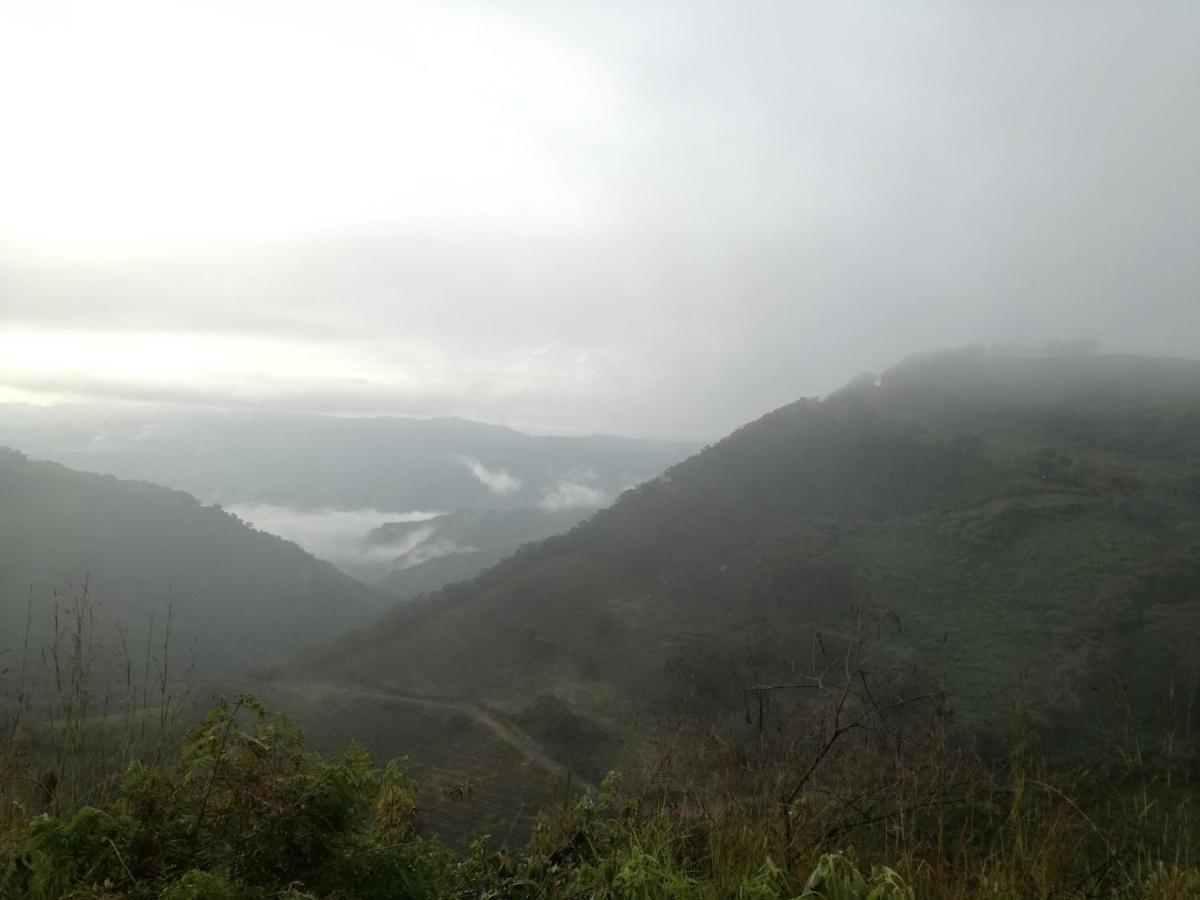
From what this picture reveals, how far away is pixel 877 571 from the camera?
33812mm

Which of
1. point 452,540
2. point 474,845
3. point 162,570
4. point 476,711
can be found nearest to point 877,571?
point 476,711

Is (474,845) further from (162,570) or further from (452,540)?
(452,540)

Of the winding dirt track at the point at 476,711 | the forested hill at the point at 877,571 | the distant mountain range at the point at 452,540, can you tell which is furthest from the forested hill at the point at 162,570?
the distant mountain range at the point at 452,540

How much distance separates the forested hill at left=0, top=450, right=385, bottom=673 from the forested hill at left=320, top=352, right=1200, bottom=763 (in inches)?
737

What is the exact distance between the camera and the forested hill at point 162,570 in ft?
152

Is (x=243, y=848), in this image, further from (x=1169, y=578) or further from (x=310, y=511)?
(x=310, y=511)

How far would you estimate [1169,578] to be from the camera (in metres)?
27.5

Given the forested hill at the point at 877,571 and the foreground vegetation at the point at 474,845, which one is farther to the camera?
the forested hill at the point at 877,571

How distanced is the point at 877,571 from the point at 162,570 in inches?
1972

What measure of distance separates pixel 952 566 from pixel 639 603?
1465 centimetres

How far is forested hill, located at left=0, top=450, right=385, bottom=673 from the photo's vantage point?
46469 millimetres

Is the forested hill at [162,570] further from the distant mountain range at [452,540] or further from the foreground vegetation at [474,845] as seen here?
the foreground vegetation at [474,845]

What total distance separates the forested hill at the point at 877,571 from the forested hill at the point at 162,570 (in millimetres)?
18731

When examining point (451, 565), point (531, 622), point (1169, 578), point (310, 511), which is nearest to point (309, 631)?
point (531, 622)
